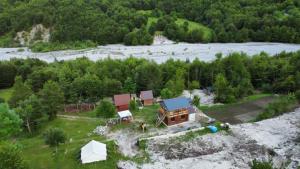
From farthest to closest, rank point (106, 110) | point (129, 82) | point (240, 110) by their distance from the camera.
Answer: point (129, 82), point (240, 110), point (106, 110)

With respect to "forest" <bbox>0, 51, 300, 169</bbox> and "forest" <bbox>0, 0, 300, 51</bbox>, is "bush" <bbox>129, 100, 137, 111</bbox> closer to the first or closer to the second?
"forest" <bbox>0, 51, 300, 169</bbox>

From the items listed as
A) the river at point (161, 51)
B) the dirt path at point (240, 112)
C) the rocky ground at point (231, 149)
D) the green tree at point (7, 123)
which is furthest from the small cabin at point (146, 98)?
the river at point (161, 51)

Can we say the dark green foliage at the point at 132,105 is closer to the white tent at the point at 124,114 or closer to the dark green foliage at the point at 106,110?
the white tent at the point at 124,114

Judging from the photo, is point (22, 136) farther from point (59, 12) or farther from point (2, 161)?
point (59, 12)

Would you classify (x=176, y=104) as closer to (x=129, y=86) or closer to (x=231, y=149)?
(x=231, y=149)

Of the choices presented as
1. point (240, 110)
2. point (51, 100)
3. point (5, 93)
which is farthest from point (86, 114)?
point (5, 93)

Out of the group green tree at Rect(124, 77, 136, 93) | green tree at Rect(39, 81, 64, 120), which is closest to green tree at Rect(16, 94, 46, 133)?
green tree at Rect(39, 81, 64, 120)
